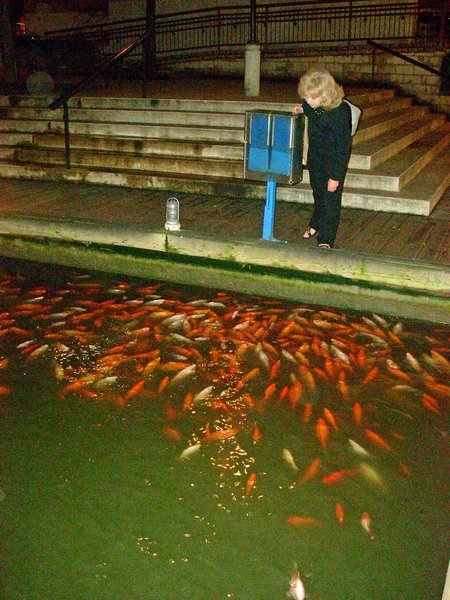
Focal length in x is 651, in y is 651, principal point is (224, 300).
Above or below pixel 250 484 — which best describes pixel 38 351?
above

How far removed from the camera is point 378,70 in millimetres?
15914

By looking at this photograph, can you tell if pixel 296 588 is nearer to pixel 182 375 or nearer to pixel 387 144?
pixel 182 375

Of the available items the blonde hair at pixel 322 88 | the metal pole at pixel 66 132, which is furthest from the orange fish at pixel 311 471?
the metal pole at pixel 66 132

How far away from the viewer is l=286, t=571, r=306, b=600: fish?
332 cm

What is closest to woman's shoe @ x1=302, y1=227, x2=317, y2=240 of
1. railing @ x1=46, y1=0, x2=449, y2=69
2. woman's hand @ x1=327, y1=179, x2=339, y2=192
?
woman's hand @ x1=327, y1=179, x2=339, y2=192

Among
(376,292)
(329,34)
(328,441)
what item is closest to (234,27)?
(329,34)

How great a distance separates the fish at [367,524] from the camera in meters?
3.74

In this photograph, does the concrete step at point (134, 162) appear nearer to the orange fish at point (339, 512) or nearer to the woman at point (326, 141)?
the woman at point (326, 141)

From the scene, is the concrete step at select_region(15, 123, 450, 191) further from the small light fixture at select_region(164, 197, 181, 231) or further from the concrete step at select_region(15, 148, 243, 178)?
the small light fixture at select_region(164, 197, 181, 231)

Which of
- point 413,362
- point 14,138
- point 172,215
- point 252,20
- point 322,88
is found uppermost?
point 252,20

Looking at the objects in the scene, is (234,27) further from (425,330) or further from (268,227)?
(425,330)

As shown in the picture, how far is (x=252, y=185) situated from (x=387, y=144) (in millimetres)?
2539

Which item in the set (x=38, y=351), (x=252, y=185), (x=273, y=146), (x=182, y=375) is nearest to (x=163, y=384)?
(x=182, y=375)

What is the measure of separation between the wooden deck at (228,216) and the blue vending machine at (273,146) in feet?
2.60
